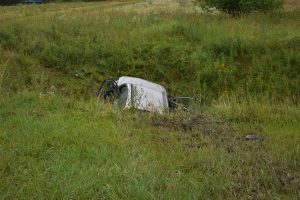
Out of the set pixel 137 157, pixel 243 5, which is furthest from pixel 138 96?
pixel 243 5

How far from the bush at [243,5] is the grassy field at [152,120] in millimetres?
3558

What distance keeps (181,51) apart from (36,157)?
9.91 m

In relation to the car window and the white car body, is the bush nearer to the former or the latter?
the white car body

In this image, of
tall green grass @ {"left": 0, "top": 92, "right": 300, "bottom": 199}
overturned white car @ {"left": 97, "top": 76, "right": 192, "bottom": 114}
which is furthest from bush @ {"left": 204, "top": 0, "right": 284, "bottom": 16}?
tall green grass @ {"left": 0, "top": 92, "right": 300, "bottom": 199}

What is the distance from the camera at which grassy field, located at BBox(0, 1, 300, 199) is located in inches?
172

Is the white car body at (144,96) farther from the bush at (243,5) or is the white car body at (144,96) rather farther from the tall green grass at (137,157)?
the bush at (243,5)

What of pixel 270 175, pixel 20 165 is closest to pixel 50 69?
pixel 20 165

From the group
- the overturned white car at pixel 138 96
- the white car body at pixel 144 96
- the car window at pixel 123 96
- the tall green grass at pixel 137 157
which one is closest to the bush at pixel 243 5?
the overturned white car at pixel 138 96

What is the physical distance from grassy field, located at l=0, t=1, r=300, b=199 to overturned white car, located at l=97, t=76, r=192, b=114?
23.9 inches

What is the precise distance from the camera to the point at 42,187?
13.9 feet

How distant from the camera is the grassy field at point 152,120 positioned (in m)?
4.36

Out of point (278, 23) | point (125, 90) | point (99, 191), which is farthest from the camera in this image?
point (278, 23)

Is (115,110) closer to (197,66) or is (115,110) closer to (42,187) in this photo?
(42,187)

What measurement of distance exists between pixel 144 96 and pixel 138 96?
26 cm
